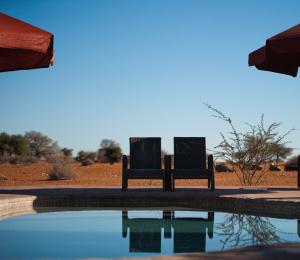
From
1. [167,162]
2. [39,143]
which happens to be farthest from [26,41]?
[39,143]

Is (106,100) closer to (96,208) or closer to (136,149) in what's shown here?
(136,149)

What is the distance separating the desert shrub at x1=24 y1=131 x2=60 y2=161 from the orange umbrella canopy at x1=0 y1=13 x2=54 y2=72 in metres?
30.0

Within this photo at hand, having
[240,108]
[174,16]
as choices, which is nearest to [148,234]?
[240,108]

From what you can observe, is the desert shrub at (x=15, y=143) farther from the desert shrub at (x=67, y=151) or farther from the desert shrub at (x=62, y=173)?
the desert shrub at (x=62, y=173)

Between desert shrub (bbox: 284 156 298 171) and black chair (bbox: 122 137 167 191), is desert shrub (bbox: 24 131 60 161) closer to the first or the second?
desert shrub (bbox: 284 156 298 171)

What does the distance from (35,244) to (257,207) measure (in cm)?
296

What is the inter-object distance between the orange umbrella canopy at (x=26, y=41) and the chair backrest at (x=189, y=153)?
3.53m

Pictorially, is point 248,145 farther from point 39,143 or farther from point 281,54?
point 39,143

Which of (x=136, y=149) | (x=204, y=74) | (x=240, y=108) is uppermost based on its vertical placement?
(x=204, y=74)

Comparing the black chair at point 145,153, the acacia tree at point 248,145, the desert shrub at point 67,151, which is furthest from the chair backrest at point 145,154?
the desert shrub at point 67,151

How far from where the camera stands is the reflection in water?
16.2ft

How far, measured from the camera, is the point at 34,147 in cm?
3641

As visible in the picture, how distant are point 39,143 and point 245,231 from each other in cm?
3214

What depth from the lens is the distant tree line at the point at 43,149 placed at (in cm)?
3238
